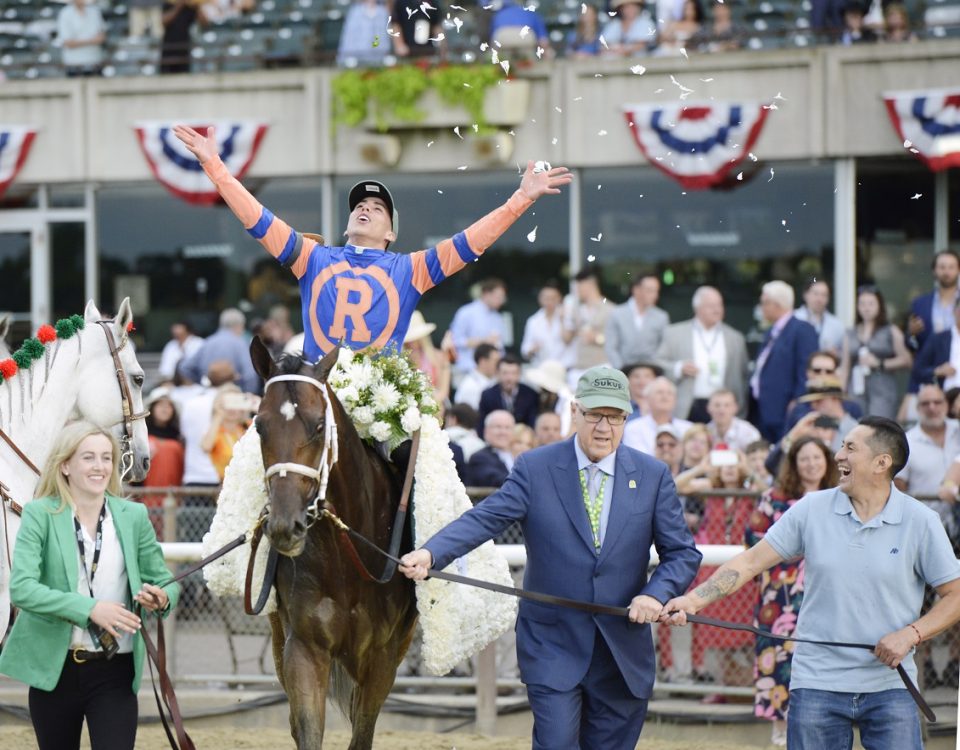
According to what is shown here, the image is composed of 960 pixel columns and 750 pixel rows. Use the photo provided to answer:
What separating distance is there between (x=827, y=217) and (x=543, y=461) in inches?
358

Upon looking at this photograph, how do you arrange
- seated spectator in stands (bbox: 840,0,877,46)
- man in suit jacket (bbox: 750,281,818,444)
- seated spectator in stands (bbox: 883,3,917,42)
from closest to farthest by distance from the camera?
man in suit jacket (bbox: 750,281,818,444)
seated spectator in stands (bbox: 883,3,917,42)
seated spectator in stands (bbox: 840,0,877,46)

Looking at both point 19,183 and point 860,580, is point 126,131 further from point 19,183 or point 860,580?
point 860,580

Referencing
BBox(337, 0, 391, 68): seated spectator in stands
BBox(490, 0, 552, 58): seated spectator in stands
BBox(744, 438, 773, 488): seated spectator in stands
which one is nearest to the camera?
BBox(744, 438, 773, 488): seated spectator in stands

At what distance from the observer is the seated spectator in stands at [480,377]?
12000mm

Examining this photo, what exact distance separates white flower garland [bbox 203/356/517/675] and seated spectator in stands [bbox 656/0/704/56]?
25.7ft

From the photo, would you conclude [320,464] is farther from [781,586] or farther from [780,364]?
[780,364]

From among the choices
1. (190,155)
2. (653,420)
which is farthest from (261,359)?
(190,155)

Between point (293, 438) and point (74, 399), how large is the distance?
2.07 m

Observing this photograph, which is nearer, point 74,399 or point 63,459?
point 63,459

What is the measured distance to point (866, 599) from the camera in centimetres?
553

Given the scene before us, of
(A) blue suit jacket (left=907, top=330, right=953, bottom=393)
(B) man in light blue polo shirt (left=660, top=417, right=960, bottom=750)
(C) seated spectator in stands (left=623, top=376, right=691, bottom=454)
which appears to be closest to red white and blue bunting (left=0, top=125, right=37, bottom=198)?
(C) seated spectator in stands (left=623, top=376, right=691, bottom=454)

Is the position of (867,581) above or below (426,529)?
below

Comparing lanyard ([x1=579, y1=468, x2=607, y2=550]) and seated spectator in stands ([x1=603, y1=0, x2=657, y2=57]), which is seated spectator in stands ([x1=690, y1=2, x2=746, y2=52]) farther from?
lanyard ([x1=579, y1=468, x2=607, y2=550])

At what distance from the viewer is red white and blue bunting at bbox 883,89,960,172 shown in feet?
43.3
